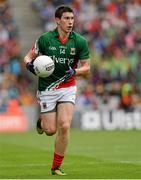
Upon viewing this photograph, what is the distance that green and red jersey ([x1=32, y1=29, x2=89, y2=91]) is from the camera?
11.2 metres

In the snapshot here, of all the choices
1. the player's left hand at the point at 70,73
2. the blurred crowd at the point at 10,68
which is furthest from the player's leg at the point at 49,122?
the blurred crowd at the point at 10,68

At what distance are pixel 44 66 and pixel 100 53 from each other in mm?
20137

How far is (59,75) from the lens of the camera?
1129 cm

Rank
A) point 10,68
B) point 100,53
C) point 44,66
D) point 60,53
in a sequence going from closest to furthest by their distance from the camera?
point 44,66 < point 60,53 < point 10,68 < point 100,53

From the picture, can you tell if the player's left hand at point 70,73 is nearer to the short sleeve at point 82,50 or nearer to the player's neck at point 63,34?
the short sleeve at point 82,50

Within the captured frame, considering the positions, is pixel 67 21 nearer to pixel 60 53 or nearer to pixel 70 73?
pixel 60 53

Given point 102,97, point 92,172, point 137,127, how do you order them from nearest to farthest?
point 92,172
point 137,127
point 102,97

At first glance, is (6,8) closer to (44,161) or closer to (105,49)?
(105,49)

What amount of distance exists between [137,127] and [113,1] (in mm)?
7553

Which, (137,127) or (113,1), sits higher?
(113,1)

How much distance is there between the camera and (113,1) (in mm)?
33062

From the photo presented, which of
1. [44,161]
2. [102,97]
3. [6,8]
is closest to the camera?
[44,161]

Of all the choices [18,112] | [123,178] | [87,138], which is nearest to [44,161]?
[123,178]

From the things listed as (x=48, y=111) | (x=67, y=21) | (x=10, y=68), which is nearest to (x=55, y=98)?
(x=48, y=111)
